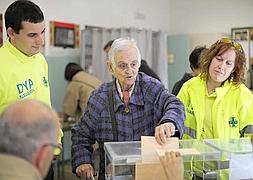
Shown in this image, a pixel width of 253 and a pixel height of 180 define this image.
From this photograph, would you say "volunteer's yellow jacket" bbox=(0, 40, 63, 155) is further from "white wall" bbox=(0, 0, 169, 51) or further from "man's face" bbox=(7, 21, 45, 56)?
"white wall" bbox=(0, 0, 169, 51)

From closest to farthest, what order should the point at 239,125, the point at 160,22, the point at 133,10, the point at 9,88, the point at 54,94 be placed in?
the point at 9,88
the point at 239,125
the point at 54,94
the point at 133,10
the point at 160,22

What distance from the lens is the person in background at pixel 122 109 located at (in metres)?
1.60

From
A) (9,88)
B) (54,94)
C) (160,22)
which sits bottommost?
(54,94)

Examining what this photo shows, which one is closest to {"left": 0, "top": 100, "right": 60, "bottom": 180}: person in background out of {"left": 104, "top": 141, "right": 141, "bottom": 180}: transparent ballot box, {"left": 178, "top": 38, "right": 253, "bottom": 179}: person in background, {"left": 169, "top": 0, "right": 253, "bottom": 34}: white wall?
{"left": 104, "top": 141, "right": 141, "bottom": 180}: transparent ballot box

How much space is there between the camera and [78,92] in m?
4.60

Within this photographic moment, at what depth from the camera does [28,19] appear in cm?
157

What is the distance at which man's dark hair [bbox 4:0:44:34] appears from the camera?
5.14 ft

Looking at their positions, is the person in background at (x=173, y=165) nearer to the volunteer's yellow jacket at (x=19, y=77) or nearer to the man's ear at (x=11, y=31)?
the volunteer's yellow jacket at (x=19, y=77)

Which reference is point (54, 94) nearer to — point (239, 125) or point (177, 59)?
point (177, 59)

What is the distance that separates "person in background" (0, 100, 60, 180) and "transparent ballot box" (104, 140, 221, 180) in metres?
0.42

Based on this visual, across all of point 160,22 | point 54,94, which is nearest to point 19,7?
point 54,94

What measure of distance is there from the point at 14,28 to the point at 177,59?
4749mm

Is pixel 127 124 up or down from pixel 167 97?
down

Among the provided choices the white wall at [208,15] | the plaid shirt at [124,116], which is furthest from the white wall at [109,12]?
the plaid shirt at [124,116]
